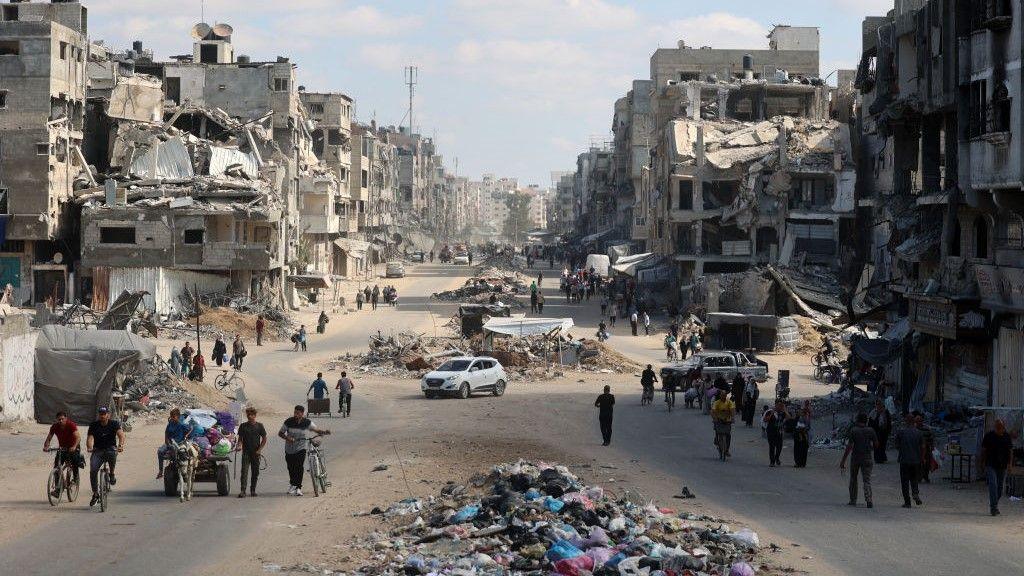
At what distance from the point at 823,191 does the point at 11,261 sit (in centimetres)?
3947

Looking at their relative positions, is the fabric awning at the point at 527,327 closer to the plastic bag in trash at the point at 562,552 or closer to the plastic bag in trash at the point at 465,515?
the plastic bag in trash at the point at 465,515

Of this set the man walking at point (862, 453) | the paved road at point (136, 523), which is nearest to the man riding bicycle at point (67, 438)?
the paved road at point (136, 523)

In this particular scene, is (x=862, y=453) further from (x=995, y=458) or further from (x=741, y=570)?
(x=741, y=570)

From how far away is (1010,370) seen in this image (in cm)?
3045

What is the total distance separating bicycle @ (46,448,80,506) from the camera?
66.0ft

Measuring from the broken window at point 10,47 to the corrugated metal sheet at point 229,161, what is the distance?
1038cm

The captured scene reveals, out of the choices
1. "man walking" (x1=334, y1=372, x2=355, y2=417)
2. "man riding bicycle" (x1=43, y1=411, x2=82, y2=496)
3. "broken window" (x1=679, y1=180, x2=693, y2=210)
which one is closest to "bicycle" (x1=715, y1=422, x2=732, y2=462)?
"man walking" (x1=334, y1=372, x2=355, y2=417)

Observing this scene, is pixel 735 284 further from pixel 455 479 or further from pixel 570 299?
pixel 455 479

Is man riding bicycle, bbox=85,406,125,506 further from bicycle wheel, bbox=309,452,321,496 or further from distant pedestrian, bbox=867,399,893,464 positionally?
distant pedestrian, bbox=867,399,893,464

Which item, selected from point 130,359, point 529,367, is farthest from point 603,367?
point 130,359

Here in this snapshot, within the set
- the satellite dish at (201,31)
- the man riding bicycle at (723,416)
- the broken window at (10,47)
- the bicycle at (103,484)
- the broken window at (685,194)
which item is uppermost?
the satellite dish at (201,31)

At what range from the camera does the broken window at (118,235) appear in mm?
67000

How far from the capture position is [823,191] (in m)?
72.1

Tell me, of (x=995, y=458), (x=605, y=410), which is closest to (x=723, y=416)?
(x=605, y=410)
